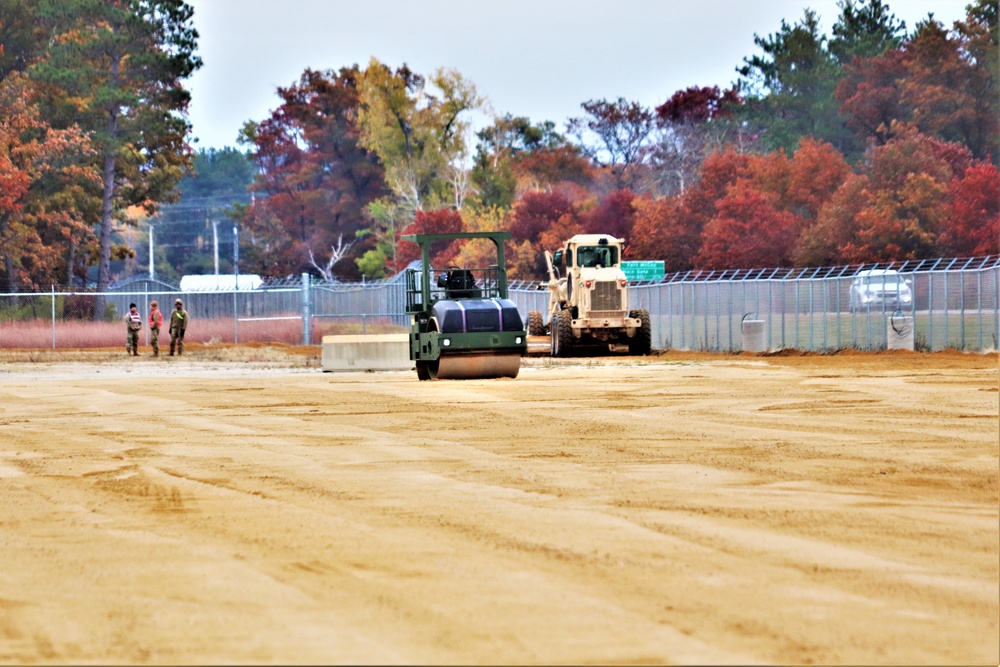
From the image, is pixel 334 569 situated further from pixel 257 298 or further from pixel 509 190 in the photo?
pixel 509 190

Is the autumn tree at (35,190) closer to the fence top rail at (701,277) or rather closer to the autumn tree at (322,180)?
the fence top rail at (701,277)

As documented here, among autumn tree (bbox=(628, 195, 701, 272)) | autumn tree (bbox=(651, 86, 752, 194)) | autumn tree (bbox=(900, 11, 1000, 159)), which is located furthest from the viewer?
autumn tree (bbox=(651, 86, 752, 194))

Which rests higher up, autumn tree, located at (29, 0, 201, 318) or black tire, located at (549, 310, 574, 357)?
autumn tree, located at (29, 0, 201, 318)

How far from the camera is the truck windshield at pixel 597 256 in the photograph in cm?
3825

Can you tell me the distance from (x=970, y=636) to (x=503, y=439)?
9648 mm

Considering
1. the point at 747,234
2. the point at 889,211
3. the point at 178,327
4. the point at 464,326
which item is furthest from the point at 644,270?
the point at 464,326

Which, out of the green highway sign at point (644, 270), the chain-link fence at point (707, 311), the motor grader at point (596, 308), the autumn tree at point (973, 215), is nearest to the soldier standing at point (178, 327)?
the chain-link fence at point (707, 311)

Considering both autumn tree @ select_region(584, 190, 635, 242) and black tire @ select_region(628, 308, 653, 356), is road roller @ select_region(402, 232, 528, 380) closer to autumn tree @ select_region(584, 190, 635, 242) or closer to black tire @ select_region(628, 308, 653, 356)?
black tire @ select_region(628, 308, 653, 356)

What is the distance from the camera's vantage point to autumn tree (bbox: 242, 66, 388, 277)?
100062mm

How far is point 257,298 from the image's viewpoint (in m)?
55.2

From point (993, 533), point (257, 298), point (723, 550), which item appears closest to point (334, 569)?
point (723, 550)

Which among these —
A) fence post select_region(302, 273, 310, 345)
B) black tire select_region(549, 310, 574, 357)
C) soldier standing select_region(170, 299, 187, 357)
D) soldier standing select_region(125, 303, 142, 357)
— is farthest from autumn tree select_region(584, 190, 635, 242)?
black tire select_region(549, 310, 574, 357)

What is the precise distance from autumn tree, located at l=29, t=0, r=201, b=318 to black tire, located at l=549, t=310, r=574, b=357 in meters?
26.8

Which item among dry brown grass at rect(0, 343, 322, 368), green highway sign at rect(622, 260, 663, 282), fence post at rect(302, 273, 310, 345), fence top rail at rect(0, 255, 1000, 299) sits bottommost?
dry brown grass at rect(0, 343, 322, 368)
